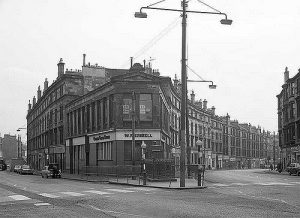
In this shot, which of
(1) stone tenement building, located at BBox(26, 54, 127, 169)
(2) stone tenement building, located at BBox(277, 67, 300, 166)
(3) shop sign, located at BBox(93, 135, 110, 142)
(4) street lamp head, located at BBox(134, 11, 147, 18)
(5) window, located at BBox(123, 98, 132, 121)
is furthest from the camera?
(2) stone tenement building, located at BBox(277, 67, 300, 166)

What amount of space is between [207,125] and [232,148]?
25830mm

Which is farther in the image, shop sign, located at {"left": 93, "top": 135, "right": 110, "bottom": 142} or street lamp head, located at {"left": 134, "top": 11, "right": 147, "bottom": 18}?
shop sign, located at {"left": 93, "top": 135, "right": 110, "bottom": 142}

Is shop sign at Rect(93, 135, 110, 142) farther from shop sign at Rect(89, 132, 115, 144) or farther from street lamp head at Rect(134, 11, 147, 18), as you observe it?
street lamp head at Rect(134, 11, 147, 18)

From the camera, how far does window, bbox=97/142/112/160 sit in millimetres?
46184

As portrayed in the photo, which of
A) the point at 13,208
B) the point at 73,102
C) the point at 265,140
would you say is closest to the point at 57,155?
the point at 73,102

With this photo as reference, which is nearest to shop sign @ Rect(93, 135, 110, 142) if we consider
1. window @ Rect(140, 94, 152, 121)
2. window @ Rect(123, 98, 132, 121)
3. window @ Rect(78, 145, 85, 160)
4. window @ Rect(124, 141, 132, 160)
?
window @ Rect(124, 141, 132, 160)

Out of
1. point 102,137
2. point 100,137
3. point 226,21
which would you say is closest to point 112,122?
point 102,137

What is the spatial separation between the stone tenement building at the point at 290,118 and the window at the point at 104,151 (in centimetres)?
3255

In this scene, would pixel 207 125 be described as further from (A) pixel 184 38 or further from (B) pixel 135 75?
(A) pixel 184 38

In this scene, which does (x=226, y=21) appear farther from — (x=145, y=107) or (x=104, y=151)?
(x=104, y=151)

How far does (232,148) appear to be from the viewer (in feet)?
402

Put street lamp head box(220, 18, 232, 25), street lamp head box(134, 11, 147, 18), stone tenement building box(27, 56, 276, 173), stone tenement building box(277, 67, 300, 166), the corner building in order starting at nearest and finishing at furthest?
street lamp head box(134, 11, 147, 18) < street lamp head box(220, 18, 232, 25) < the corner building < stone tenement building box(27, 56, 276, 173) < stone tenement building box(277, 67, 300, 166)

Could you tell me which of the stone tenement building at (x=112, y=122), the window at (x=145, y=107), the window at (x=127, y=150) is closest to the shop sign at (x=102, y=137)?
the stone tenement building at (x=112, y=122)

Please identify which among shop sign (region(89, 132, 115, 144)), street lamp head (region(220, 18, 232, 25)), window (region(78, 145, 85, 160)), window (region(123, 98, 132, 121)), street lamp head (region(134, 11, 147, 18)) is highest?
street lamp head (region(134, 11, 147, 18))
